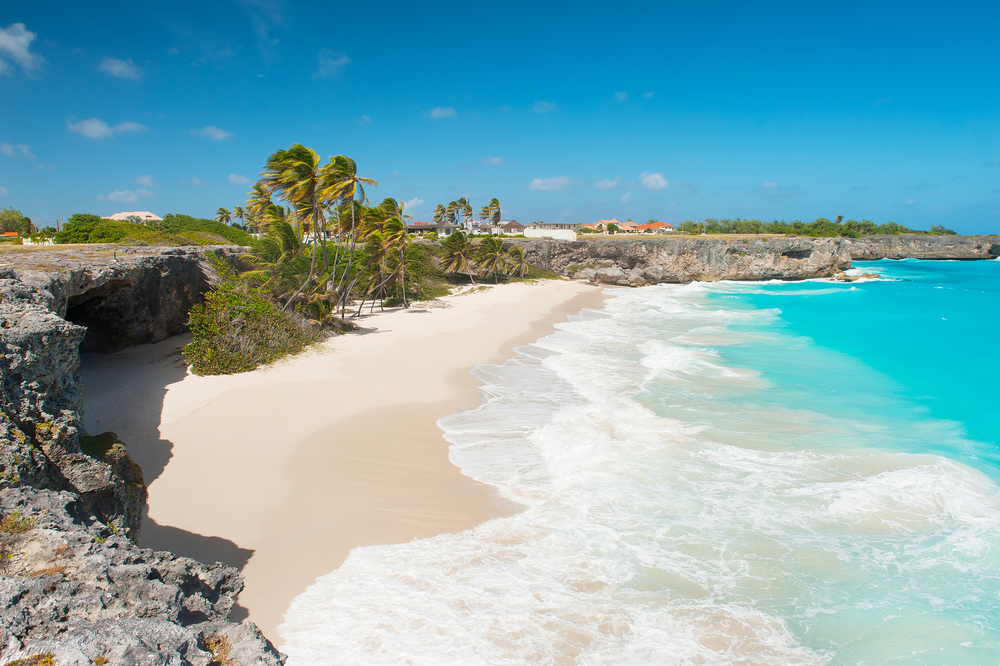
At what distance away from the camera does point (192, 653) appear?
2.80 meters

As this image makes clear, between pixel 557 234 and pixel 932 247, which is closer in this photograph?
pixel 557 234

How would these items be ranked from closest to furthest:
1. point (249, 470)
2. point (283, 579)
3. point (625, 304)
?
point (283, 579) < point (249, 470) < point (625, 304)

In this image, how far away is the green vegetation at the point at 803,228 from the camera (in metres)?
91.4

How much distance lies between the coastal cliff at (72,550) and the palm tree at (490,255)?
1519 inches

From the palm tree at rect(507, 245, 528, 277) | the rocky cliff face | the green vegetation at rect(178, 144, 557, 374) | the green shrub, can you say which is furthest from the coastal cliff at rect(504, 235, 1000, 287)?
the rocky cliff face

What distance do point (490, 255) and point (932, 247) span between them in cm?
9981

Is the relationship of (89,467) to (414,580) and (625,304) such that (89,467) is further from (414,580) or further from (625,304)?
(625,304)

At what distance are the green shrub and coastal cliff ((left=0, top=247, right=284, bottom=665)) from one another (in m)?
5.38

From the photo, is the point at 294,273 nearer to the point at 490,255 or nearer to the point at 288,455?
the point at 288,455

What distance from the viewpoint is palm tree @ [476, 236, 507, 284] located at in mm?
44906

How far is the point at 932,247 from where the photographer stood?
9650 centimetres

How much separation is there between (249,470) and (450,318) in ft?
56.3

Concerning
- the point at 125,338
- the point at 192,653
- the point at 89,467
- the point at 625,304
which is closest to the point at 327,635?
the point at 192,653

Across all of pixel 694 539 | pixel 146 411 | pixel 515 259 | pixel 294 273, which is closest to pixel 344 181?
pixel 294 273
